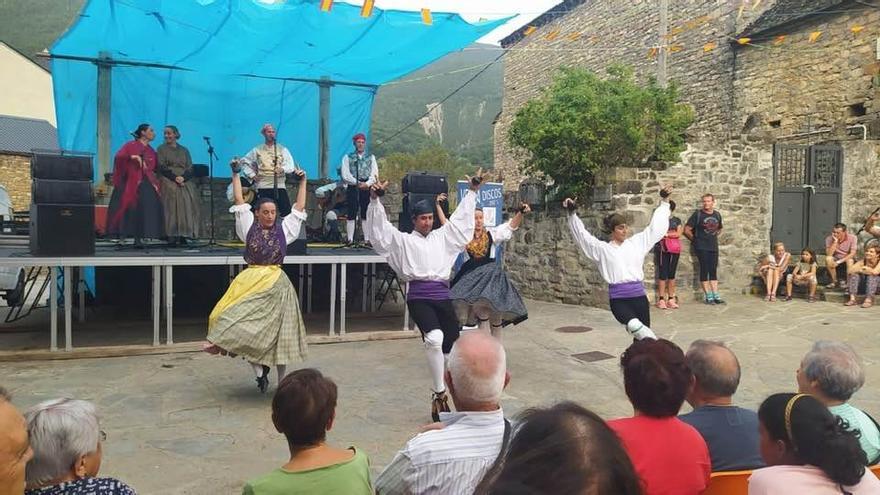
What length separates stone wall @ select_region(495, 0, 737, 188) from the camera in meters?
15.4

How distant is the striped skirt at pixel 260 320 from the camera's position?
15.3ft

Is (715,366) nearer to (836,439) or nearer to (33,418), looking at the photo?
(836,439)

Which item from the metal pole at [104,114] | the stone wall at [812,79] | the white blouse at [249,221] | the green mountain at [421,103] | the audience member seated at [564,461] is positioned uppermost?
the green mountain at [421,103]

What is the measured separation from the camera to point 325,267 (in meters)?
9.66

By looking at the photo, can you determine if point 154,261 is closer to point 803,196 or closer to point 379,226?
point 379,226

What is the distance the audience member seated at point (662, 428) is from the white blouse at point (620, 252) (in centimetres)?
283

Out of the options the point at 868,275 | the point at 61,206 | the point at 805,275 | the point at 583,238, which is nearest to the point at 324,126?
the point at 61,206

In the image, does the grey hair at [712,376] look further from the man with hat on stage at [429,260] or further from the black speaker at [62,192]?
the black speaker at [62,192]

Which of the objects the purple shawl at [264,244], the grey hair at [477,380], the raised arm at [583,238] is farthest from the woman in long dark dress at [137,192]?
the grey hair at [477,380]

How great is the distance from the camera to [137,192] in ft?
25.7

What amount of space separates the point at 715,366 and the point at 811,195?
970 centimetres

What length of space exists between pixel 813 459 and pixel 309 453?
1.40m

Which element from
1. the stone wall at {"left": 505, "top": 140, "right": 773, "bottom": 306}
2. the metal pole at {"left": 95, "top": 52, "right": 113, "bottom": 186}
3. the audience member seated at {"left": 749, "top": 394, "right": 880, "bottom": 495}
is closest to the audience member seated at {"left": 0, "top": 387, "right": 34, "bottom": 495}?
the audience member seated at {"left": 749, "top": 394, "right": 880, "bottom": 495}

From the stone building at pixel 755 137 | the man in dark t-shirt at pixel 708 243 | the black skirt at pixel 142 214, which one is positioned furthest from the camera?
the stone building at pixel 755 137
